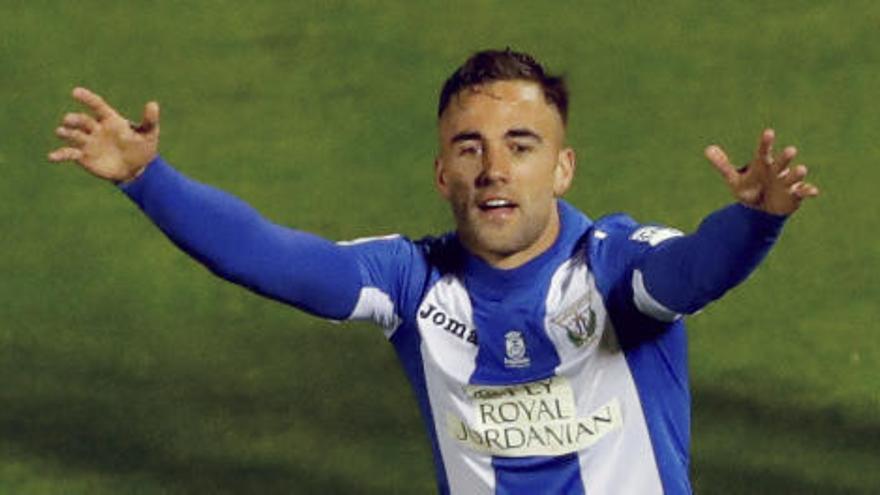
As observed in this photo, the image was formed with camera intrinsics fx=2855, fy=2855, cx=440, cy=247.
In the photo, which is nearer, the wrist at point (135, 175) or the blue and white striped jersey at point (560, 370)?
the wrist at point (135, 175)

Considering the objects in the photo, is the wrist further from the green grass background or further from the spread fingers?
the green grass background

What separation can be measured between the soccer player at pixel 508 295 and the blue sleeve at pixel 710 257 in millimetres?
79

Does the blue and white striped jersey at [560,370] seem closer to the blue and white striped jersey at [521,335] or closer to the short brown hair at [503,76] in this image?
the blue and white striped jersey at [521,335]

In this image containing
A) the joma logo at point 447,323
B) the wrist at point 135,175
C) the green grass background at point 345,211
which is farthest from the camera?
the green grass background at point 345,211

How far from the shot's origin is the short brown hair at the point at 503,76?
25.0 feet

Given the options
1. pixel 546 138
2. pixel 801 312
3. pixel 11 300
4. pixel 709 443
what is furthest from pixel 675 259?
pixel 11 300

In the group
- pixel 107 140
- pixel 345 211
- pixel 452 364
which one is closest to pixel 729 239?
pixel 452 364

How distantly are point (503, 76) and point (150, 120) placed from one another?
0.99 meters

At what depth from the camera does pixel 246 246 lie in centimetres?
754

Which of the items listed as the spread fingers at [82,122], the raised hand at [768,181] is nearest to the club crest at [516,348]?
the raised hand at [768,181]

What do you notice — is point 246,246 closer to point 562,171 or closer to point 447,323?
point 447,323

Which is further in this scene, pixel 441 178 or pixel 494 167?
pixel 441 178

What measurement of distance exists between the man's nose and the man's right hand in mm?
861

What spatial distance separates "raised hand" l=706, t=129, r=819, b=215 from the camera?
6.84 metres
